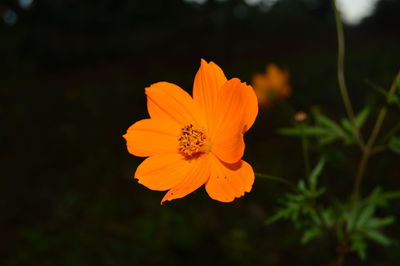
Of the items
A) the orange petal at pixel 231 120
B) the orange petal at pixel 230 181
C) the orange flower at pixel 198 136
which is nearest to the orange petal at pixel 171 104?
the orange flower at pixel 198 136

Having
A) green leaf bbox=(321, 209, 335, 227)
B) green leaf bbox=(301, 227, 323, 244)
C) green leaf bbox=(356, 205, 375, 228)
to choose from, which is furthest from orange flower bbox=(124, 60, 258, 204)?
green leaf bbox=(356, 205, 375, 228)

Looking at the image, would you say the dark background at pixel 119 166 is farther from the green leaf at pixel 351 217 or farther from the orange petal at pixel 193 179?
the orange petal at pixel 193 179

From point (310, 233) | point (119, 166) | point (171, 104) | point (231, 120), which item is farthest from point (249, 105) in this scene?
point (119, 166)

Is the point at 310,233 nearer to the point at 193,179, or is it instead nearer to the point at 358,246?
the point at 358,246

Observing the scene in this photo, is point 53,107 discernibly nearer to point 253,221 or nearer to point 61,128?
point 61,128

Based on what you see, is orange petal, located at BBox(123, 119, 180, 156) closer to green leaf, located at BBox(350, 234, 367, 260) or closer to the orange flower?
the orange flower

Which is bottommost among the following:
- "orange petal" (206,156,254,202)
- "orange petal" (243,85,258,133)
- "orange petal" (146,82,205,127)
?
"orange petal" (206,156,254,202)

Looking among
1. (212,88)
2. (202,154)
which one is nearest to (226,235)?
(202,154)

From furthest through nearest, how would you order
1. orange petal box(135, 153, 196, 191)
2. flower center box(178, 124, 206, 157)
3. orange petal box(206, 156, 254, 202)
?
flower center box(178, 124, 206, 157) < orange petal box(135, 153, 196, 191) < orange petal box(206, 156, 254, 202)
